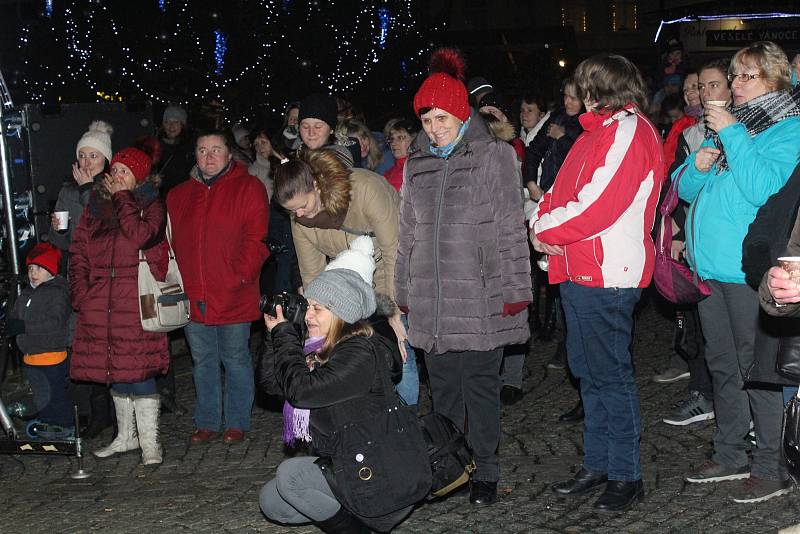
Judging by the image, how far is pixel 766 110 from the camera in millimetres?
5133

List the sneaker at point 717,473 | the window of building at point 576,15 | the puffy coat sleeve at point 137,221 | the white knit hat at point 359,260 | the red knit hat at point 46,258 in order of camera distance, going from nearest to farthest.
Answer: the white knit hat at point 359,260
the sneaker at point 717,473
the puffy coat sleeve at point 137,221
the red knit hat at point 46,258
the window of building at point 576,15

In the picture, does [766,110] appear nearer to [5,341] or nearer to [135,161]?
[135,161]

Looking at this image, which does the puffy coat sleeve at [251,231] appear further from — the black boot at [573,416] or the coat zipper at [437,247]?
the black boot at [573,416]

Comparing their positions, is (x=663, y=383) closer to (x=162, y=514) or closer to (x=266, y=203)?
(x=266, y=203)

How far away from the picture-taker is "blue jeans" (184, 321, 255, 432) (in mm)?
7074

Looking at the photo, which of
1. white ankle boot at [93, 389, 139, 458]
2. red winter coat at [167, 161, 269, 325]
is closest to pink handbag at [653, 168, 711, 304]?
red winter coat at [167, 161, 269, 325]

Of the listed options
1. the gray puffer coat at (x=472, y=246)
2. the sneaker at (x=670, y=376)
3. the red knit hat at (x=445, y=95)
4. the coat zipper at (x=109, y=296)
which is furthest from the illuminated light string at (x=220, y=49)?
the gray puffer coat at (x=472, y=246)

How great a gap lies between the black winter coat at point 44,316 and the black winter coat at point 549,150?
11.2 feet

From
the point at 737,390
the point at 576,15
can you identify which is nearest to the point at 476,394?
the point at 737,390

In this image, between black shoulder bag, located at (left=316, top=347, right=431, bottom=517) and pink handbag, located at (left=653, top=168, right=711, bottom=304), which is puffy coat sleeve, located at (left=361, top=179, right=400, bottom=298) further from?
pink handbag, located at (left=653, top=168, right=711, bottom=304)

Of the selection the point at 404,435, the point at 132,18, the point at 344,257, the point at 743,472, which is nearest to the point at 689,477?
the point at 743,472

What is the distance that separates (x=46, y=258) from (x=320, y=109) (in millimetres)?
2182

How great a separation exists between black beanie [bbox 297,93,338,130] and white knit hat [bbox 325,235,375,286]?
1.48 meters

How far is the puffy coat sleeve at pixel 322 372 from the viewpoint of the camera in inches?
184
